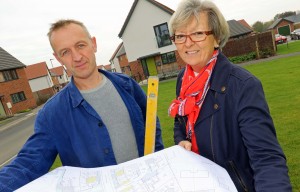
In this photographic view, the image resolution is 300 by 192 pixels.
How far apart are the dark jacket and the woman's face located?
0.44ft

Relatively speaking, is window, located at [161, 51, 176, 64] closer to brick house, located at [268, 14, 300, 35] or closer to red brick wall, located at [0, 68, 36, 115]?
red brick wall, located at [0, 68, 36, 115]

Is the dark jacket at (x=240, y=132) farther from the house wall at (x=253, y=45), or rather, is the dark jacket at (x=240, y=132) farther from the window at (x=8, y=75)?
the window at (x=8, y=75)

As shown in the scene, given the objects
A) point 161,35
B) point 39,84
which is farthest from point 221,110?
point 39,84

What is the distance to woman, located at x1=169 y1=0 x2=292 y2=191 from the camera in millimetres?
1299

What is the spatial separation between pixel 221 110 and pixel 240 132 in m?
0.17

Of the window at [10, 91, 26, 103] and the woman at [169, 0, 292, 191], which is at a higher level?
the woman at [169, 0, 292, 191]

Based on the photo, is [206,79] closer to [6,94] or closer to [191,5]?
[191,5]

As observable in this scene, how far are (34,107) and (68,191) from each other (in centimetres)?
3807

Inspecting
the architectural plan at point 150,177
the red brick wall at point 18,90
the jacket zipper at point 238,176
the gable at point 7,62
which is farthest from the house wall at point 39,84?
the jacket zipper at point 238,176

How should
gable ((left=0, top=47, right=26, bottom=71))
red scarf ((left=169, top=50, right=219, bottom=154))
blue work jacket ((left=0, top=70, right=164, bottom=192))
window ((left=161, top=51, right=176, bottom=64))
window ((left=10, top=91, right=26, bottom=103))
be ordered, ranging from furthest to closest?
window ((left=10, top=91, right=26, bottom=103))
gable ((left=0, top=47, right=26, bottom=71))
window ((left=161, top=51, right=176, bottom=64))
blue work jacket ((left=0, top=70, right=164, bottom=192))
red scarf ((left=169, top=50, right=219, bottom=154))

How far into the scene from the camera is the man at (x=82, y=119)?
1.94 metres

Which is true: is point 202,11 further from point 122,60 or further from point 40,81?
point 122,60

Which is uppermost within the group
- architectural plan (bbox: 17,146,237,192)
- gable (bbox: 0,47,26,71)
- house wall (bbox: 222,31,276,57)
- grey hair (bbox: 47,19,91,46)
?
gable (bbox: 0,47,26,71)

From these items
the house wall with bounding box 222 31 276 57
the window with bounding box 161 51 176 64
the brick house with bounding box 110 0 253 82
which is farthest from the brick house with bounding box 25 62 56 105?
the house wall with bounding box 222 31 276 57
